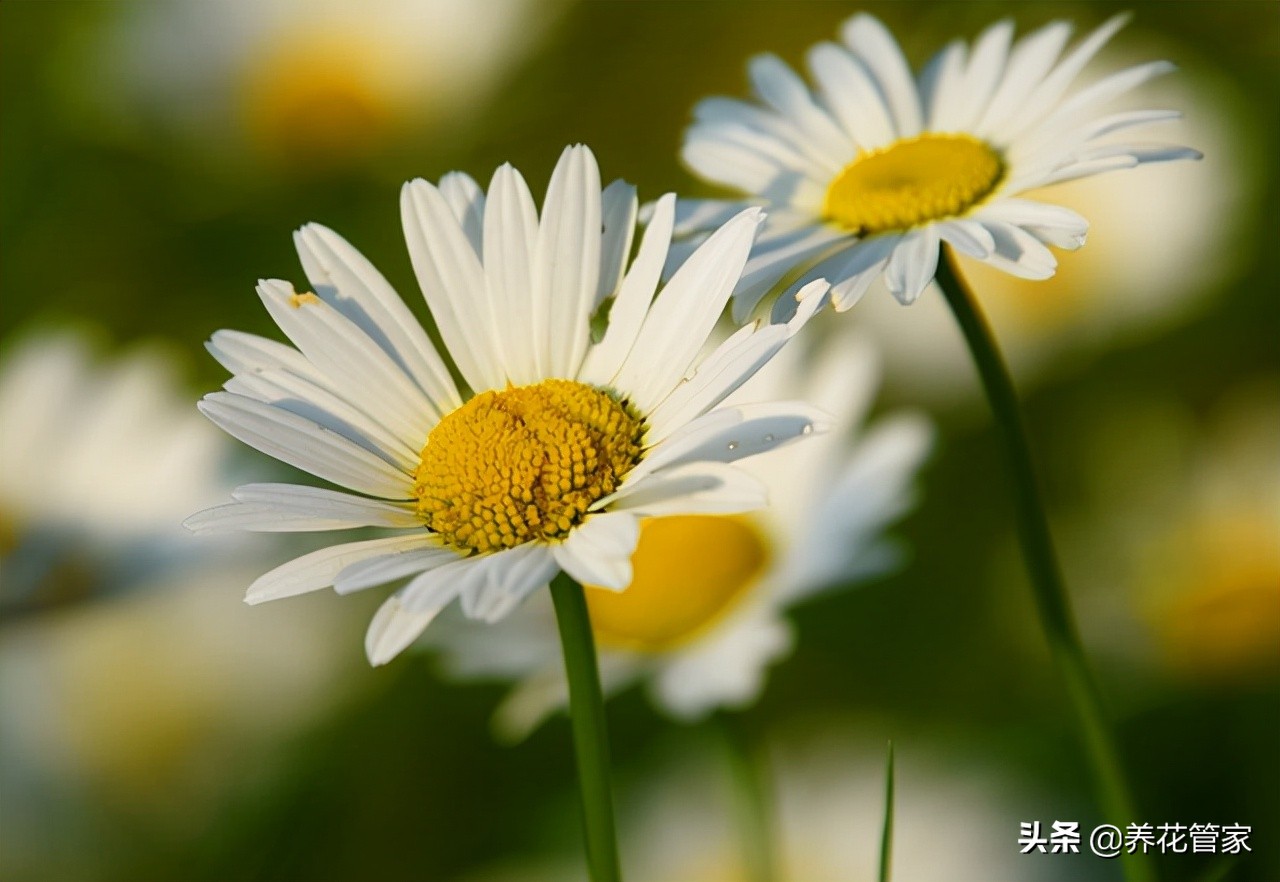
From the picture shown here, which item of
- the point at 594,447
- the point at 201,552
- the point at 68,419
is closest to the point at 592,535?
the point at 594,447

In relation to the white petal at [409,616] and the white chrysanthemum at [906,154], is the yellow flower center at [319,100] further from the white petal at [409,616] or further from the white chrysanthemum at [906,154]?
the white petal at [409,616]

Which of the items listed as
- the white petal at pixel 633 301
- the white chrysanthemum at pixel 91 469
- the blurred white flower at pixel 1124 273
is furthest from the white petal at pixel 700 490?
the blurred white flower at pixel 1124 273

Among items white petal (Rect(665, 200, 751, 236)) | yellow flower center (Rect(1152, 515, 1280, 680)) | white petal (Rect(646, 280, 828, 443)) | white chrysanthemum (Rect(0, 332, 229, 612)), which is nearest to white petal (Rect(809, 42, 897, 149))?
white petal (Rect(665, 200, 751, 236))

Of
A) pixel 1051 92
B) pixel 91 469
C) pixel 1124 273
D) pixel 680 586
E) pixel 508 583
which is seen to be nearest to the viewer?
pixel 508 583

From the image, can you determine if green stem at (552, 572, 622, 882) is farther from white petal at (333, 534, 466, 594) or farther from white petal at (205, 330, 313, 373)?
white petal at (205, 330, 313, 373)

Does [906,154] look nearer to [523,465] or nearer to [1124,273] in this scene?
[523,465]

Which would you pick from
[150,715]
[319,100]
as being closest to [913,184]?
[150,715]
